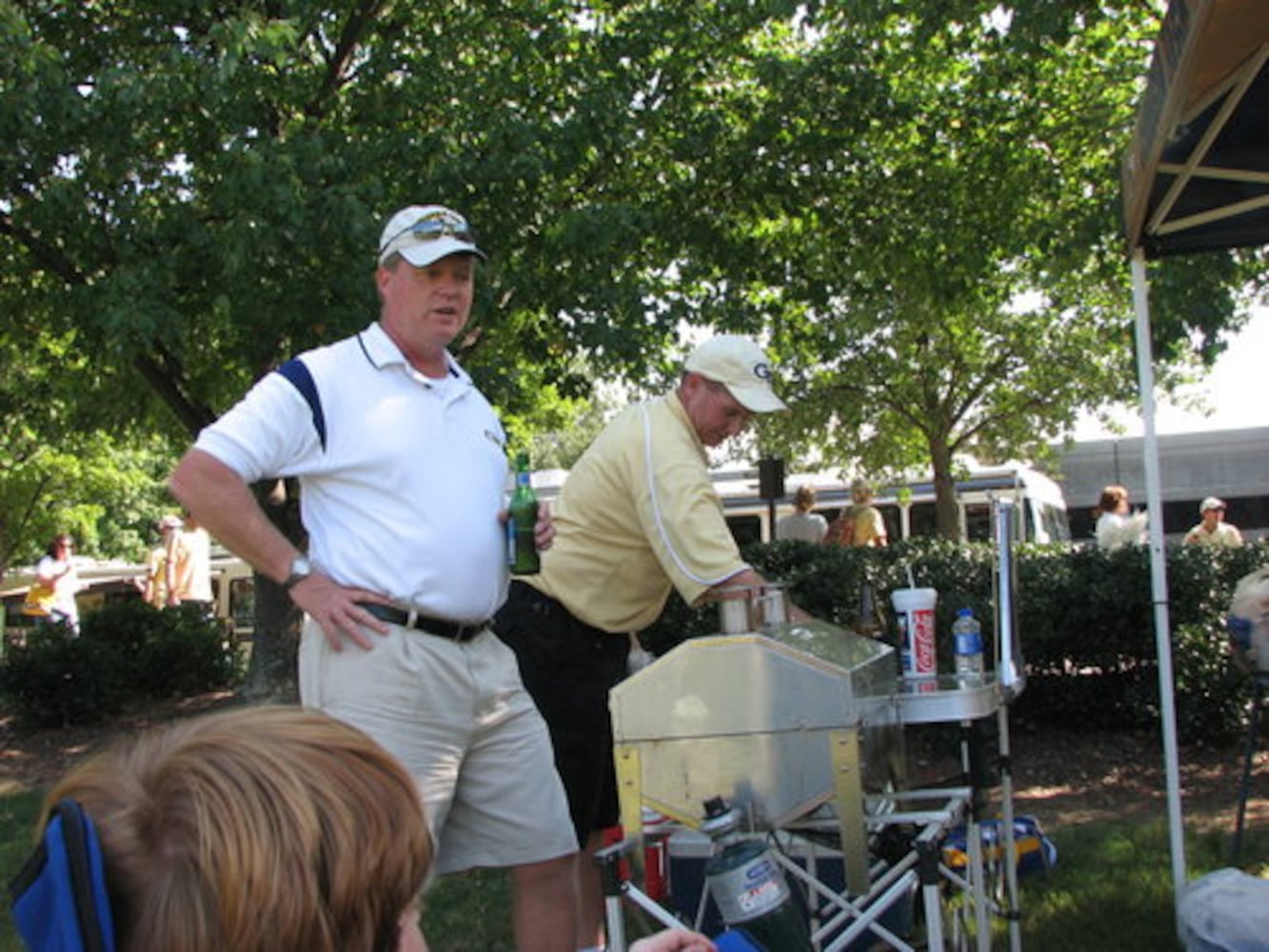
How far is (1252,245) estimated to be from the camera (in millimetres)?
5043

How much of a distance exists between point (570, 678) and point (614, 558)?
38 centimetres

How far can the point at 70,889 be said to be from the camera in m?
1.02

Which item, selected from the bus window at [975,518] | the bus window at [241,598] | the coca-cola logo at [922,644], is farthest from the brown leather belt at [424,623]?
the bus window at [975,518]

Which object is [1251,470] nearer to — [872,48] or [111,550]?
[872,48]

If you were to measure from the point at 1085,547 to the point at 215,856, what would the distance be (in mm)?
7446

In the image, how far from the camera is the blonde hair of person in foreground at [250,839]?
102cm

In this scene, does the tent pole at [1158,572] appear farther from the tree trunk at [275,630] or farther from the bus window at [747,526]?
the bus window at [747,526]

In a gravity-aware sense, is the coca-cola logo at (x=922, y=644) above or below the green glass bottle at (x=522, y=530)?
below

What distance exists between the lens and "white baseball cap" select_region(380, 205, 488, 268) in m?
2.85

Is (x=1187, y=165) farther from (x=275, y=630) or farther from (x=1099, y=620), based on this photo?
(x=275, y=630)

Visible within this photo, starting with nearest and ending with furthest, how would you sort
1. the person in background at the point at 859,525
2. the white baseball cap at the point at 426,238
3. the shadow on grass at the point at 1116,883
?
the white baseball cap at the point at 426,238, the shadow on grass at the point at 1116,883, the person in background at the point at 859,525

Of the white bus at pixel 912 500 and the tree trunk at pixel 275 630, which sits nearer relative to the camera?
the tree trunk at pixel 275 630

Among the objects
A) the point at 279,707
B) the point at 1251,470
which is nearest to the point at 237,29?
the point at 279,707

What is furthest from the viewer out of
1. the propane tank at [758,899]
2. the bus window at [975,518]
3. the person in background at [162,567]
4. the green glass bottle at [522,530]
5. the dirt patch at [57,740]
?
the bus window at [975,518]
